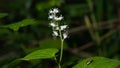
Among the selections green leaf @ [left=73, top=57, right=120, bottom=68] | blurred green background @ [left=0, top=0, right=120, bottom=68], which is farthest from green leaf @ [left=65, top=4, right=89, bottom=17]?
green leaf @ [left=73, top=57, right=120, bottom=68]

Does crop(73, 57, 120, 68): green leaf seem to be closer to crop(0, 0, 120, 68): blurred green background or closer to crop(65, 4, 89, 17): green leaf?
crop(0, 0, 120, 68): blurred green background

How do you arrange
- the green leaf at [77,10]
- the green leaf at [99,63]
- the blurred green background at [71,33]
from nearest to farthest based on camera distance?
the green leaf at [99,63] < the blurred green background at [71,33] < the green leaf at [77,10]

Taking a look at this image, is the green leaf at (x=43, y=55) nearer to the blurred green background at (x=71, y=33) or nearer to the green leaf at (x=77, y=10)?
the blurred green background at (x=71, y=33)

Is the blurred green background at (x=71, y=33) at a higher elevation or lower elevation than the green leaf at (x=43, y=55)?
lower

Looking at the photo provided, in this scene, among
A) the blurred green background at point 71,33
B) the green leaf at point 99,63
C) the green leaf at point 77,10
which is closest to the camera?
the green leaf at point 99,63

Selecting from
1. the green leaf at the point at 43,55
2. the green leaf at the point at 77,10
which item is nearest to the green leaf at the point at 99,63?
the green leaf at the point at 43,55

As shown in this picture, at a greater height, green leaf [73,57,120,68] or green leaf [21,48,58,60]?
green leaf [21,48,58,60]

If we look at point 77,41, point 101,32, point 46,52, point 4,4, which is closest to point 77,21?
point 77,41

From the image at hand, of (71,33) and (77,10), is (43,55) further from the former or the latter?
(77,10)

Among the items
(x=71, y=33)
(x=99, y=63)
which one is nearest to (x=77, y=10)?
(x=71, y=33)

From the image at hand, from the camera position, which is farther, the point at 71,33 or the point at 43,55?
the point at 71,33

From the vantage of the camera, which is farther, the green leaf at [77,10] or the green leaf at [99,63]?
the green leaf at [77,10]
